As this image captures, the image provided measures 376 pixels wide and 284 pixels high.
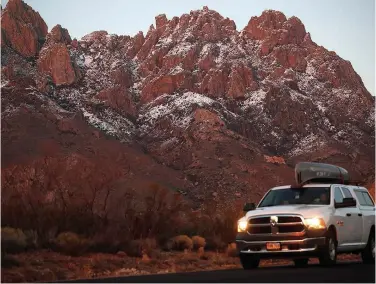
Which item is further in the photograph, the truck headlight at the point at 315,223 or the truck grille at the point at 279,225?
the truck grille at the point at 279,225

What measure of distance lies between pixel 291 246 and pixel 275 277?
238 cm

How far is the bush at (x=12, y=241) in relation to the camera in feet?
64.4

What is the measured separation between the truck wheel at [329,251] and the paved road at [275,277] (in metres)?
0.30

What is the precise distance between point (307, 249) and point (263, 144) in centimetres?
16610

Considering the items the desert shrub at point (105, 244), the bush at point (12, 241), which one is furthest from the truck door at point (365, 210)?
the bush at point (12, 241)

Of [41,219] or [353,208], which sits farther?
[41,219]

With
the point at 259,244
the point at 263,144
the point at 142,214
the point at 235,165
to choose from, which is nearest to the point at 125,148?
the point at 235,165

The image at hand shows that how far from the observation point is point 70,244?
20.7m

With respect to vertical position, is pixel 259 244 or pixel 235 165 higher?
pixel 235 165

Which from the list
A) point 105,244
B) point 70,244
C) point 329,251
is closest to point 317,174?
point 329,251

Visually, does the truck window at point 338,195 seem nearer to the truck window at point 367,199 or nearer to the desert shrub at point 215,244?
the truck window at point 367,199

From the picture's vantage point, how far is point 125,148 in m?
164

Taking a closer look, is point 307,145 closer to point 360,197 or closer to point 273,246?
point 360,197

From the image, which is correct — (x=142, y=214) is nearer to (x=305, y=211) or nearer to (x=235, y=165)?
(x=305, y=211)
